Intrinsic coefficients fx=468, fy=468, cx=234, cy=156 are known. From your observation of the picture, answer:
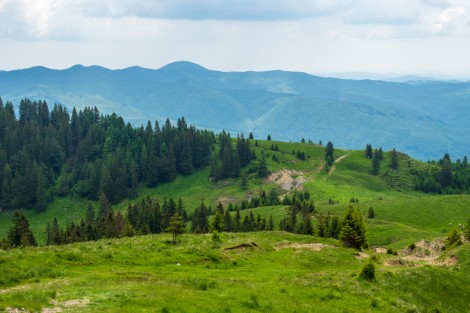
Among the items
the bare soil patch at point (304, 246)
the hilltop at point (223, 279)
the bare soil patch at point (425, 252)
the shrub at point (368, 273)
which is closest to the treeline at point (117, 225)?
the bare soil patch at point (304, 246)

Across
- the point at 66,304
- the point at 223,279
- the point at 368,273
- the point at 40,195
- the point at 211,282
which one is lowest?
the point at 40,195

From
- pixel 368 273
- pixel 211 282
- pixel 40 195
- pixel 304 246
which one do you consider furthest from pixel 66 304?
pixel 40 195

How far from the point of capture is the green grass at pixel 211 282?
89.5 ft

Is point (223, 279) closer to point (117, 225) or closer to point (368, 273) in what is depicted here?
point (368, 273)

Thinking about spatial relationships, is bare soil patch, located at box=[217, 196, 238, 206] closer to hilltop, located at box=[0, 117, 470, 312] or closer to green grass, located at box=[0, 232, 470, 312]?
hilltop, located at box=[0, 117, 470, 312]

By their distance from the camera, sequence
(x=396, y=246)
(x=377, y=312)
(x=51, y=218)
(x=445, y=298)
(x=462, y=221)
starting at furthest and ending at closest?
(x=51, y=218)
(x=462, y=221)
(x=396, y=246)
(x=445, y=298)
(x=377, y=312)

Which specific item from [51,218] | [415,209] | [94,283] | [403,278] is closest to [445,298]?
[403,278]

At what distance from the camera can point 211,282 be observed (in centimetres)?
3356

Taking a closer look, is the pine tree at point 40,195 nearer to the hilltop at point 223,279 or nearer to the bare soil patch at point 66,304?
the hilltop at point 223,279

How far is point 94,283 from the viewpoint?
105 feet

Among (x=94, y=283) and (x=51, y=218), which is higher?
(x=94, y=283)

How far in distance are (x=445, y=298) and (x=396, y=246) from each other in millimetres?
48094

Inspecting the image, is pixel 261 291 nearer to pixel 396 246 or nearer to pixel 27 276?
pixel 27 276

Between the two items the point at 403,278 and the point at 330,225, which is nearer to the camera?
the point at 403,278
